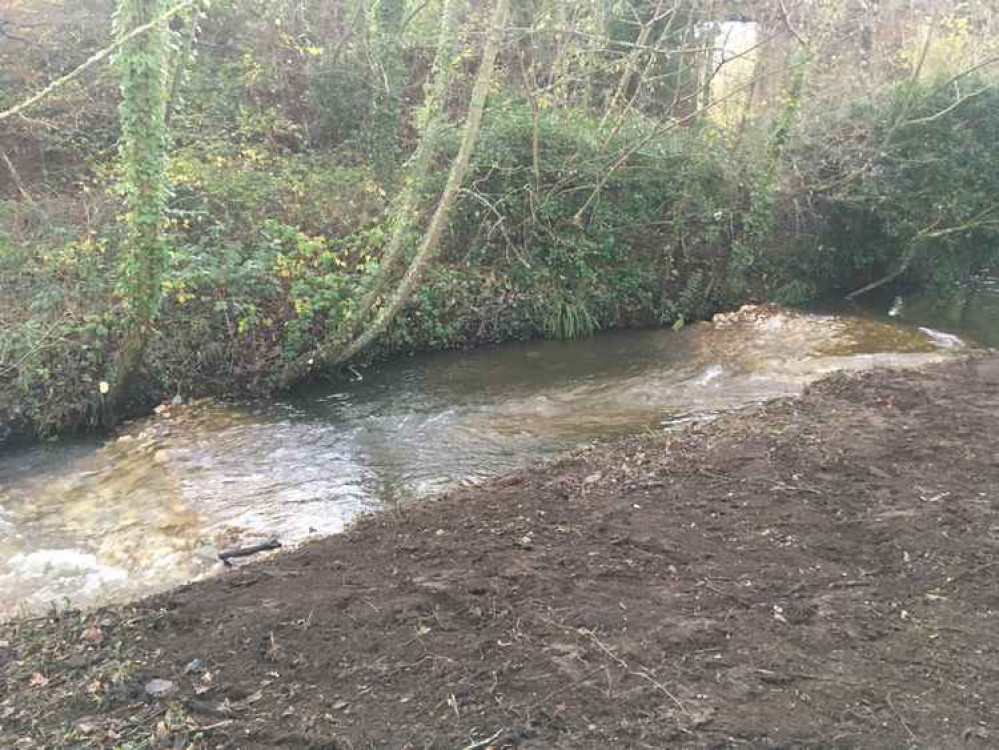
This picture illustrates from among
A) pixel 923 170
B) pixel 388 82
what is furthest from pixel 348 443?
pixel 923 170

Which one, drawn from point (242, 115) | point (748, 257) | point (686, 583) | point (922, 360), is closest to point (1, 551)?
point (686, 583)

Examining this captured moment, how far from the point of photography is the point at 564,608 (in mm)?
4336

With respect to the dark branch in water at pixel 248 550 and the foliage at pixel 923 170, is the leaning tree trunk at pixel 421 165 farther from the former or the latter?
the foliage at pixel 923 170

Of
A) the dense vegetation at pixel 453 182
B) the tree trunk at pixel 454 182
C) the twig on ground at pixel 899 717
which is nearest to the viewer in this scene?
the twig on ground at pixel 899 717

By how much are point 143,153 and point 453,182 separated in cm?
369

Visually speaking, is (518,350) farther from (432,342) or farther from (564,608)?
(564,608)

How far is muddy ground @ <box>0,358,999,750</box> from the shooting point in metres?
3.45

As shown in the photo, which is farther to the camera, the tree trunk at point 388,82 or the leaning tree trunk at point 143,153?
the tree trunk at point 388,82

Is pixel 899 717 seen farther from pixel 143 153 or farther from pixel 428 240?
pixel 428 240

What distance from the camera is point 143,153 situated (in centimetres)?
740

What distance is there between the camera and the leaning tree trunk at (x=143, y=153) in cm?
699

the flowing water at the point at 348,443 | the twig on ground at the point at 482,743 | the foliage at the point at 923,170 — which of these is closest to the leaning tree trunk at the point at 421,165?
the flowing water at the point at 348,443

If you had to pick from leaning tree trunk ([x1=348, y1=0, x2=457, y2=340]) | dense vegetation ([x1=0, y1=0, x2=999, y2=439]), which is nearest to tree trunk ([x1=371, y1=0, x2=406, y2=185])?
dense vegetation ([x1=0, y1=0, x2=999, y2=439])

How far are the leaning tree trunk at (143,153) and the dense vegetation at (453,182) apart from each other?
69 mm
